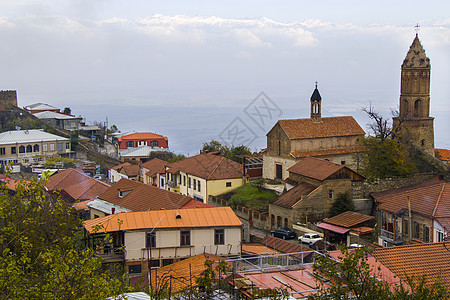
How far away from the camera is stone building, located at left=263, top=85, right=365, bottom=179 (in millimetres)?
44812

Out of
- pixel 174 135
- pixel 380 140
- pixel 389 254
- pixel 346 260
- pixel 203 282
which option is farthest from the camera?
pixel 174 135

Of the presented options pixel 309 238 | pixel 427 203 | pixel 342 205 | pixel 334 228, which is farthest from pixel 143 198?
pixel 427 203

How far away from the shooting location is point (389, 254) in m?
18.5

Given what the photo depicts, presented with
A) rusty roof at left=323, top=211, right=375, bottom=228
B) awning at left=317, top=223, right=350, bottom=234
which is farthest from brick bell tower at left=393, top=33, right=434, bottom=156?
awning at left=317, top=223, right=350, bottom=234

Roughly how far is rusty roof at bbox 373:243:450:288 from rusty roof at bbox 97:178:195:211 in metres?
14.5

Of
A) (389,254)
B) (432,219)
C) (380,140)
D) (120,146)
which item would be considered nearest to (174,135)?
(120,146)

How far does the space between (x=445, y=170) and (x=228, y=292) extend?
105 ft

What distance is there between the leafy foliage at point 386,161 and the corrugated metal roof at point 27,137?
46.9 m

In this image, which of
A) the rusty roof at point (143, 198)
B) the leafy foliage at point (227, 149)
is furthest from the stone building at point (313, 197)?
the leafy foliage at point (227, 149)

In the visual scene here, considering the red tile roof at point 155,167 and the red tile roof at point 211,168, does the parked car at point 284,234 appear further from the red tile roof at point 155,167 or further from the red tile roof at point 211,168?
the red tile roof at point 155,167

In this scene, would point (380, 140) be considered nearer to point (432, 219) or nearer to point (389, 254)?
point (432, 219)

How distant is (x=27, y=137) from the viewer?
75000mm

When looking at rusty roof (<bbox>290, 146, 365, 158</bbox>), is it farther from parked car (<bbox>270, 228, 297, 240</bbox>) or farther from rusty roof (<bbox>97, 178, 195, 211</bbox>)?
rusty roof (<bbox>97, 178, 195, 211</bbox>)

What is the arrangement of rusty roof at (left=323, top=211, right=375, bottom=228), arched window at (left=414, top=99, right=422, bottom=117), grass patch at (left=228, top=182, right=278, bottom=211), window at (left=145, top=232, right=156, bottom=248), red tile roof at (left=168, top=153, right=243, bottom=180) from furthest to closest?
arched window at (left=414, top=99, right=422, bottom=117) < red tile roof at (left=168, top=153, right=243, bottom=180) < grass patch at (left=228, top=182, right=278, bottom=211) < rusty roof at (left=323, top=211, right=375, bottom=228) < window at (left=145, top=232, right=156, bottom=248)
